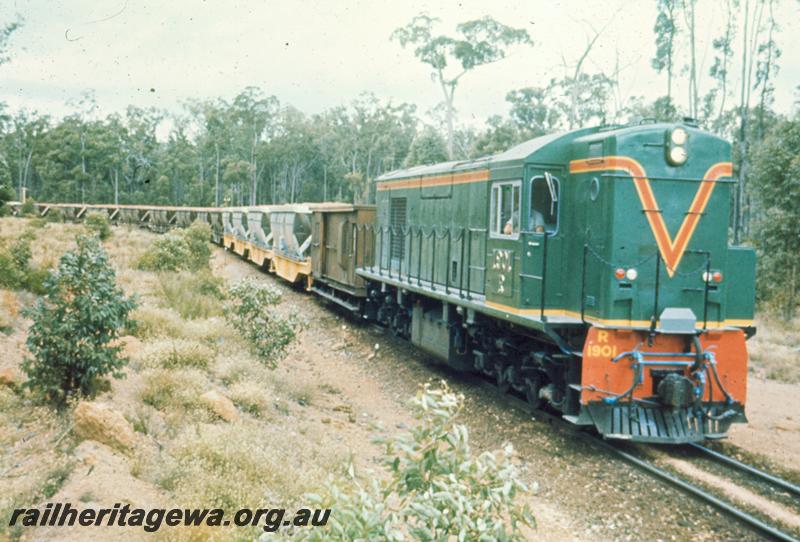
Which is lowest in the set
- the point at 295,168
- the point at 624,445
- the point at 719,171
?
the point at 624,445

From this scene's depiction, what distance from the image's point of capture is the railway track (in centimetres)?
631

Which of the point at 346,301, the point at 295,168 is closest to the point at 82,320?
the point at 346,301

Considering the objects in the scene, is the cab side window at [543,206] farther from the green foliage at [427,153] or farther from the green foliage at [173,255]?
the green foliage at [427,153]

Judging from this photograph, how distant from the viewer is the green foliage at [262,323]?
474 inches

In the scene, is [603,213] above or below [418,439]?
above

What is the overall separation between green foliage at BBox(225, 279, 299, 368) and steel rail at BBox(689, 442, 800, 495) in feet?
22.0

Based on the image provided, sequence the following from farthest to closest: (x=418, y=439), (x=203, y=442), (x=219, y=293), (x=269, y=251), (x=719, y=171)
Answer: (x=269, y=251) → (x=219, y=293) → (x=719, y=171) → (x=203, y=442) → (x=418, y=439)

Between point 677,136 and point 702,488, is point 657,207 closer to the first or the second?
point 677,136

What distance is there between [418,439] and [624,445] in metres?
6.31

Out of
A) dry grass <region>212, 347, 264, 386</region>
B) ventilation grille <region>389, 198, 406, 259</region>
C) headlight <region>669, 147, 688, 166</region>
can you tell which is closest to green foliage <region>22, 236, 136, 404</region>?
dry grass <region>212, 347, 264, 386</region>

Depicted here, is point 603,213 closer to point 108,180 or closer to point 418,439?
point 418,439

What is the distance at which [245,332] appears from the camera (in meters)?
12.5

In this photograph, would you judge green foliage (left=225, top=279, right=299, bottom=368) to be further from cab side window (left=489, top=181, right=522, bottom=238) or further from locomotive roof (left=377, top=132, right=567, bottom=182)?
cab side window (left=489, top=181, right=522, bottom=238)

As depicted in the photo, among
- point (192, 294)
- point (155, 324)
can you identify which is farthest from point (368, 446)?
point (192, 294)
